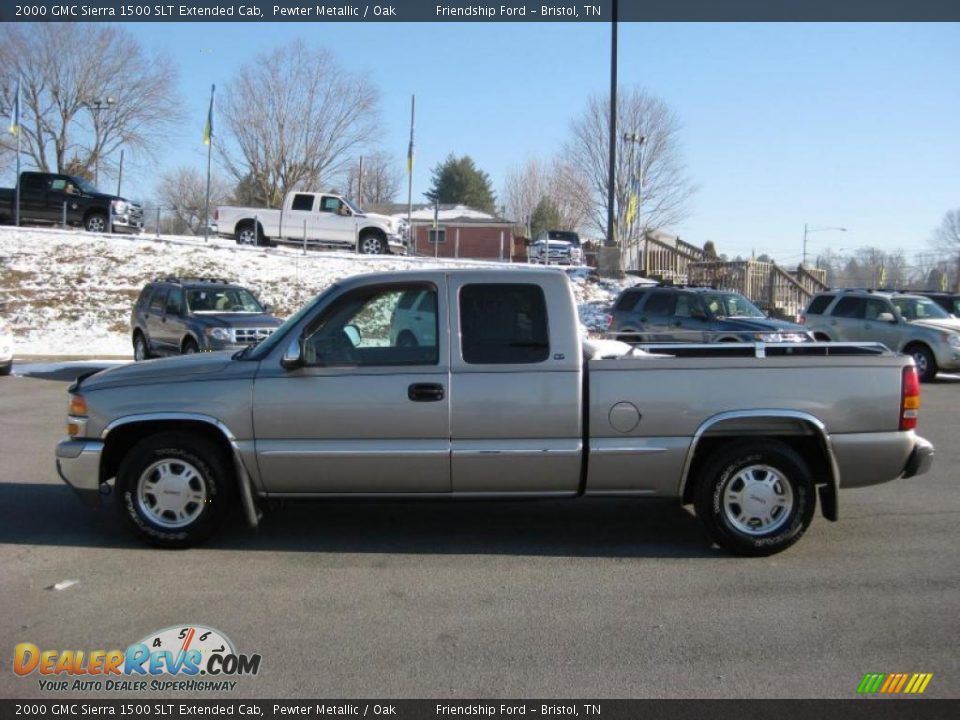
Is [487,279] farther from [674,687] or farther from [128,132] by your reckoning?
[128,132]

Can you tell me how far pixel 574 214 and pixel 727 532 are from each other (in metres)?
61.1

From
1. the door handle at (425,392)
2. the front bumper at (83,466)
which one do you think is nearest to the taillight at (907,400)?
the door handle at (425,392)

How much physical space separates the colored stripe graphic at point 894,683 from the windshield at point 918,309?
15.5 metres

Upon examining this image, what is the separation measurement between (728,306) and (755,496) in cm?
1161

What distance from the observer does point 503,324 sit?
225 inches

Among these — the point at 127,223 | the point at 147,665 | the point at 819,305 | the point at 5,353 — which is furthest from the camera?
the point at 127,223

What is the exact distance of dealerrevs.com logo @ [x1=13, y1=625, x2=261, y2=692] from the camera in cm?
401

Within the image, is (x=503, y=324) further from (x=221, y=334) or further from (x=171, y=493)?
(x=221, y=334)

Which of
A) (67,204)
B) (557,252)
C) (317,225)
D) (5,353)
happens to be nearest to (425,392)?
(5,353)

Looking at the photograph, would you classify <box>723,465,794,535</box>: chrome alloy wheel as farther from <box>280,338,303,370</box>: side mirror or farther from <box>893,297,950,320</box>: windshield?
<box>893,297,950,320</box>: windshield

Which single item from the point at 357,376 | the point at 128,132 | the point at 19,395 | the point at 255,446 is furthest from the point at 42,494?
the point at 128,132

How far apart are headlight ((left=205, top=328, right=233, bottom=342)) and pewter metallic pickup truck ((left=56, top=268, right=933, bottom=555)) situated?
867 centimetres

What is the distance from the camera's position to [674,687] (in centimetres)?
394

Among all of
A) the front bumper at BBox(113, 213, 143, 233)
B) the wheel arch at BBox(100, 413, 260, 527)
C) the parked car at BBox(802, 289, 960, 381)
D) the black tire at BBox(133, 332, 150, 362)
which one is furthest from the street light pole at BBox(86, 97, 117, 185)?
the wheel arch at BBox(100, 413, 260, 527)
